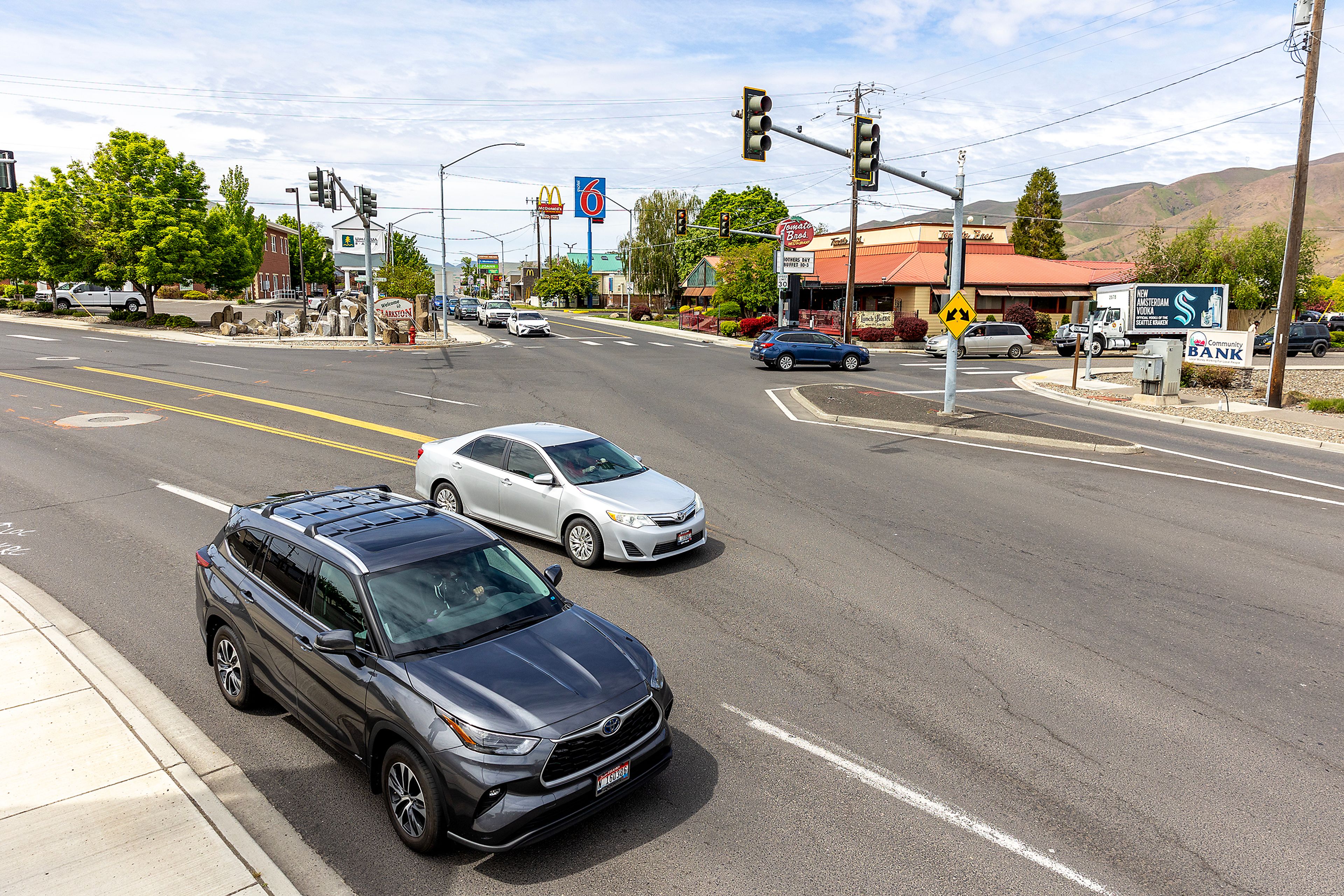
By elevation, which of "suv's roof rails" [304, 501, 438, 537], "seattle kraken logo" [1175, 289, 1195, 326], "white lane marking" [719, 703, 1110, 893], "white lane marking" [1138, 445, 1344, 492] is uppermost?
"seattle kraken logo" [1175, 289, 1195, 326]

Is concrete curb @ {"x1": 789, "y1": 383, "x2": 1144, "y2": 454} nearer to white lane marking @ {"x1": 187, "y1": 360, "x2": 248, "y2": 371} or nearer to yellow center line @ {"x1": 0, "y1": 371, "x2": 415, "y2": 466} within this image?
yellow center line @ {"x1": 0, "y1": 371, "x2": 415, "y2": 466}

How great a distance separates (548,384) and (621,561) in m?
18.9

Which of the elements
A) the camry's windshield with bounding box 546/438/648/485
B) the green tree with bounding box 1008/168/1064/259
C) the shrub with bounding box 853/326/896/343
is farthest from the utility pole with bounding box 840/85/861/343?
the green tree with bounding box 1008/168/1064/259

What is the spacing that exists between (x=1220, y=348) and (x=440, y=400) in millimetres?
24724

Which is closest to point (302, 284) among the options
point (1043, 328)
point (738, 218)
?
point (738, 218)

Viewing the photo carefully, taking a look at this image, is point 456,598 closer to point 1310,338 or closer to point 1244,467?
point 1244,467

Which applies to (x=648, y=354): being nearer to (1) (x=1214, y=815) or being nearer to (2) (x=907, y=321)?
(2) (x=907, y=321)

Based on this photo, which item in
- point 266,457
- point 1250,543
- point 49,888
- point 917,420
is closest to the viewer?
point 49,888

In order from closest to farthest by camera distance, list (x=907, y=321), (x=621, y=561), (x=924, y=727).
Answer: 1. (x=924, y=727)
2. (x=621, y=561)
3. (x=907, y=321)

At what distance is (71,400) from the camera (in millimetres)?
21359

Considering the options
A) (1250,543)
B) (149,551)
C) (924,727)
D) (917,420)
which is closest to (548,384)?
(917,420)

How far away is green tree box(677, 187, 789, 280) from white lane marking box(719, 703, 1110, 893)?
272ft

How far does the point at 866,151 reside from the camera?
628 inches

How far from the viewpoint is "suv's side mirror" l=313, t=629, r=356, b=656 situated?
506 cm
